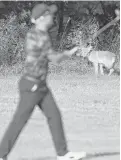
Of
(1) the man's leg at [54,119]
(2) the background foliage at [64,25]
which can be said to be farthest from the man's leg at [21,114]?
(2) the background foliage at [64,25]

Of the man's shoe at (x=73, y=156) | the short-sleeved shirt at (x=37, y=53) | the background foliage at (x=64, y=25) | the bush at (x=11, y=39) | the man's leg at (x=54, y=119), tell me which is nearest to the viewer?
the short-sleeved shirt at (x=37, y=53)

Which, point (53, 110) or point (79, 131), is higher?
point (53, 110)

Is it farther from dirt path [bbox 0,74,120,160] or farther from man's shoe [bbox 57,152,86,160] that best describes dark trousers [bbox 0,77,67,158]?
dirt path [bbox 0,74,120,160]

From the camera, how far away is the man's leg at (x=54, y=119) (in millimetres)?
5770

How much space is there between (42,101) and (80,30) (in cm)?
1039

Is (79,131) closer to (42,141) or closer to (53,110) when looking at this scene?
(42,141)

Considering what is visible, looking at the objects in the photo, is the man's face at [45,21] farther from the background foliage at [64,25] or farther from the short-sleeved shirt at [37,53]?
the background foliage at [64,25]

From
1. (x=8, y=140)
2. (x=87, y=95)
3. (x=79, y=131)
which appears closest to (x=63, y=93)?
(x=87, y=95)

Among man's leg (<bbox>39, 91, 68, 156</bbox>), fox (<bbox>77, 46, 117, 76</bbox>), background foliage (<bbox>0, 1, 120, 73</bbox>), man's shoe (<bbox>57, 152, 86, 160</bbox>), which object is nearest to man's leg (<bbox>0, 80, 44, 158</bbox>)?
man's leg (<bbox>39, 91, 68, 156</bbox>)

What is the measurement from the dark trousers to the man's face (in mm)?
469

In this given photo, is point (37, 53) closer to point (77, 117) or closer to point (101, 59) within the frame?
point (77, 117)

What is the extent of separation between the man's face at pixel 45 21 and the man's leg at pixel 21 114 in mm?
486

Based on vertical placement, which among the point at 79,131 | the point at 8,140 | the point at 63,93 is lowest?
the point at 63,93

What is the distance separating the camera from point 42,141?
7.11 meters
